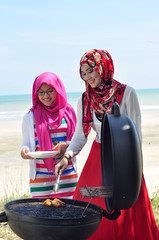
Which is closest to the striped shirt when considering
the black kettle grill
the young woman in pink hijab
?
the young woman in pink hijab

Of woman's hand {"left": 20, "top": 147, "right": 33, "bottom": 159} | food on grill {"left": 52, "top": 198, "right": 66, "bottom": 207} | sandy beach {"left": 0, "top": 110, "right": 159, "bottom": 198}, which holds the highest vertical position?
woman's hand {"left": 20, "top": 147, "right": 33, "bottom": 159}

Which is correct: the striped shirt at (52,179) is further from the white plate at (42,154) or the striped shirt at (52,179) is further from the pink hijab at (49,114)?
the white plate at (42,154)

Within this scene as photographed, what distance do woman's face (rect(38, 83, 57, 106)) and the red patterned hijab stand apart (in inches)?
23.3

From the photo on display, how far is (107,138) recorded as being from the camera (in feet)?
9.02

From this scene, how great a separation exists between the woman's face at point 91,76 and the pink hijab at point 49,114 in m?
0.62

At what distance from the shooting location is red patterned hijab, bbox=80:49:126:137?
2.92 meters

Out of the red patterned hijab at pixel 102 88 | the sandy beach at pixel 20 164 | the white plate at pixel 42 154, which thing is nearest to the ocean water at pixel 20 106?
the sandy beach at pixel 20 164

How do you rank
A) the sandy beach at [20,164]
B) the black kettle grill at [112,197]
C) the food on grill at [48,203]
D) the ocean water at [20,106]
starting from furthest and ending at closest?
the ocean water at [20,106]
the sandy beach at [20,164]
the food on grill at [48,203]
the black kettle grill at [112,197]

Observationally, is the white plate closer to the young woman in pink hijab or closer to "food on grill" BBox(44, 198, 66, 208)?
the young woman in pink hijab

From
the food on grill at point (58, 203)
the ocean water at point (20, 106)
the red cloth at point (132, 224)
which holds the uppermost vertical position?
the food on grill at point (58, 203)

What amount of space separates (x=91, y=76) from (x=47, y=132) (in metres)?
0.86

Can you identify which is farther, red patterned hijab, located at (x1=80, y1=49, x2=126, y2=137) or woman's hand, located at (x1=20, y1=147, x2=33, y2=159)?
woman's hand, located at (x1=20, y1=147, x2=33, y2=159)

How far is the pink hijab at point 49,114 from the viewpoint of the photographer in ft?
11.6

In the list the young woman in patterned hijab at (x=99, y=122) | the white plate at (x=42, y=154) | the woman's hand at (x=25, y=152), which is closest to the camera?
the young woman in patterned hijab at (x=99, y=122)
